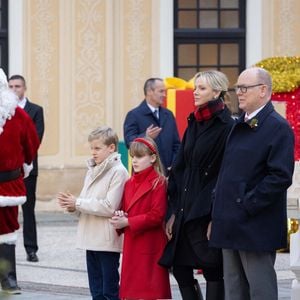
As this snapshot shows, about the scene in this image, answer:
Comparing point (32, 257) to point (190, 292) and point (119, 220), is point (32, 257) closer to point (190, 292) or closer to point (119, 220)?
point (119, 220)

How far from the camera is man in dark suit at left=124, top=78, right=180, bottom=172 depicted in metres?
10.6

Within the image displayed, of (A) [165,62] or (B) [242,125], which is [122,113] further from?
(B) [242,125]

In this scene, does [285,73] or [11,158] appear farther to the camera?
[285,73]

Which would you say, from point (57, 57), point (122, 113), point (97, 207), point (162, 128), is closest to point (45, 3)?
point (57, 57)

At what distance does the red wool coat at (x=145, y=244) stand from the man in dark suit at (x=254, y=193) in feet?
2.73

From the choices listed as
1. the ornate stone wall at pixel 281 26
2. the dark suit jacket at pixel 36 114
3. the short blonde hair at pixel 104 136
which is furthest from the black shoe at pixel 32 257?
the ornate stone wall at pixel 281 26

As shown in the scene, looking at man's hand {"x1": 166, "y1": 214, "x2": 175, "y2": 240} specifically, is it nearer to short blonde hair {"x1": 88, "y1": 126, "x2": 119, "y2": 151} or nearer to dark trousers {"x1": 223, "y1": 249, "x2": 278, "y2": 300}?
dark trousers {"x1": 223, "y1": 249, "x2": 278, "y2": 300}

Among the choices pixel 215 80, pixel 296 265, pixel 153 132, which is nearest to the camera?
pixel 215 80

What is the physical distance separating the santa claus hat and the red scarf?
6.44 feet

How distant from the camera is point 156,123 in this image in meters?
10.8

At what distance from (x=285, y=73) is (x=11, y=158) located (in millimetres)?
3261

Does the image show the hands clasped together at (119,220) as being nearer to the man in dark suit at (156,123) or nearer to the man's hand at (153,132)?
the man's hand at (153,132)

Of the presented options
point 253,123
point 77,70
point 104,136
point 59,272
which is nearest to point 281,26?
point 77,70

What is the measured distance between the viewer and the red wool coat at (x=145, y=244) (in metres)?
7.60
